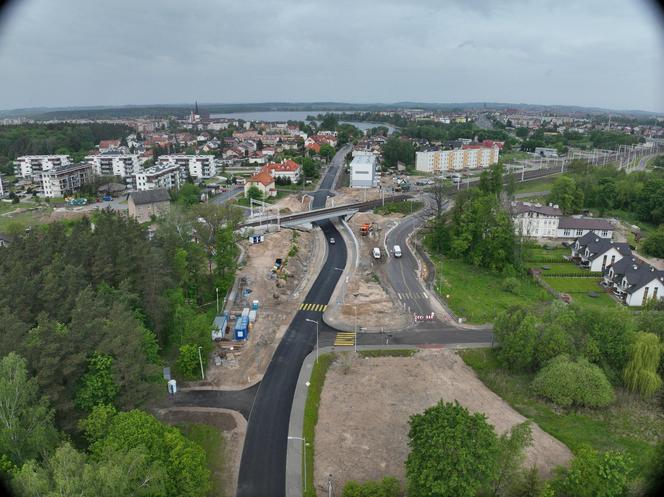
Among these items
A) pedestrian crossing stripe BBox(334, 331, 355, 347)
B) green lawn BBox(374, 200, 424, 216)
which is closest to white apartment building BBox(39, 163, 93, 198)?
green lawn BBox(374, 200, 424, 216)

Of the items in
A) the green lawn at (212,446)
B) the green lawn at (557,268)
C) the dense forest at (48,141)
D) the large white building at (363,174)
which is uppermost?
the dense forest at (48,141)

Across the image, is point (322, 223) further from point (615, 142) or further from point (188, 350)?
point (615, 142)

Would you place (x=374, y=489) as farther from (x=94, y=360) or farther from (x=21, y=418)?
(x=21, y=418)

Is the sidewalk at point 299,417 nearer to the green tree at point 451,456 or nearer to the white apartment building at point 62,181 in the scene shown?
the green tree at point 451,456

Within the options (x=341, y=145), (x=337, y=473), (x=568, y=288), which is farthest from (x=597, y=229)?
(x=341, y=145)

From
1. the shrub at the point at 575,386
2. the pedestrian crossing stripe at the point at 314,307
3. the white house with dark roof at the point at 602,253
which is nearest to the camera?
the shrub at the point at 575,386

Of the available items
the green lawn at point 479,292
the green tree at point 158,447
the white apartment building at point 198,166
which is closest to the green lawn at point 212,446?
the green tree at point 158,447

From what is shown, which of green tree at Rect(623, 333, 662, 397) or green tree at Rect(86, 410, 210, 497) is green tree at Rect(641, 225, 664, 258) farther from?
green tree at Rect(86, 410, 210, 497)
